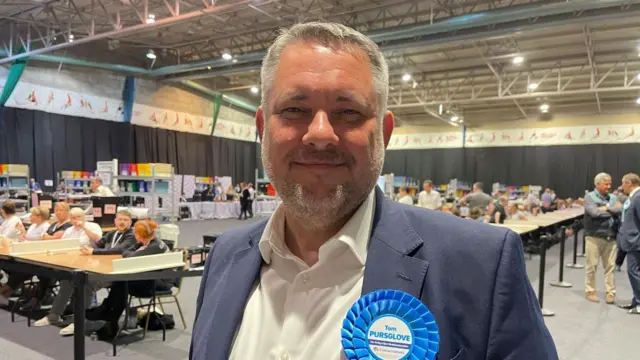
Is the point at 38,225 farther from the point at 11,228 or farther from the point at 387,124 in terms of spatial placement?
the point at 387,124

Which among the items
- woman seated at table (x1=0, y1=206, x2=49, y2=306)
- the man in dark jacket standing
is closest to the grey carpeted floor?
the man in dark jacket standing

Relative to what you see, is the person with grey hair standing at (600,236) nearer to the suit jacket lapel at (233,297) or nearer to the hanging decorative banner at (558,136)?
the suit jacket lapel at (233,297)

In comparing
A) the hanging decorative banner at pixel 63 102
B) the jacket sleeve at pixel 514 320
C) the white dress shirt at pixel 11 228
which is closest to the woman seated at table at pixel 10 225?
the white dress shirt at pixel 11 228

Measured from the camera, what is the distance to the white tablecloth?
14.3 meters

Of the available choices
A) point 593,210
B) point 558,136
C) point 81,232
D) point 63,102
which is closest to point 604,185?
point 593,210

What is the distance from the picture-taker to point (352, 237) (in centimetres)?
94

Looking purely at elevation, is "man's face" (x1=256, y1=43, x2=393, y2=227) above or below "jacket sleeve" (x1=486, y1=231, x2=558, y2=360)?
above

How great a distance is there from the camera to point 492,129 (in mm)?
20906

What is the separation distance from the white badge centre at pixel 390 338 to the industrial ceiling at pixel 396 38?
803cm

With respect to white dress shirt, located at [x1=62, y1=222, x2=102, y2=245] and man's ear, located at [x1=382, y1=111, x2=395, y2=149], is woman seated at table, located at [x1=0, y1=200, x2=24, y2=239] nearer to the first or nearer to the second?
A: white dress shirt, located at [x1=62, y1=222, x2=102, y2=245]

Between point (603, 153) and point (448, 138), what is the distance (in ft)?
21.5

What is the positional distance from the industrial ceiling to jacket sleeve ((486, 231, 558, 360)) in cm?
802

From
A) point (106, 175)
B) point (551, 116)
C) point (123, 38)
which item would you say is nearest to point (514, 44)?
point (551, 116)

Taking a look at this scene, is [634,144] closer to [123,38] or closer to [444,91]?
[444,91]
